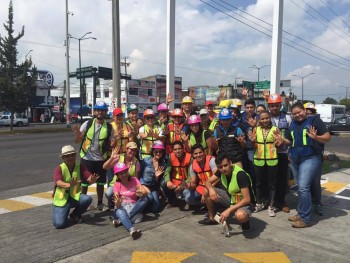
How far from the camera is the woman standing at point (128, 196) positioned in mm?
5383

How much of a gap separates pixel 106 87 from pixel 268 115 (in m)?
68.5

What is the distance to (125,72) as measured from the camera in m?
64.3

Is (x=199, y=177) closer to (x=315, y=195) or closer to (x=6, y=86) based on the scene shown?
(x=315, y=195)

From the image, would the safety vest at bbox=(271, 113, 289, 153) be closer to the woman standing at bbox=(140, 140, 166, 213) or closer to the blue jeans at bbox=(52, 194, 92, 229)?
the woman standing at bbox=(140, 140, 166, 213)

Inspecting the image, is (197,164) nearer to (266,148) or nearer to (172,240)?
(266,148)

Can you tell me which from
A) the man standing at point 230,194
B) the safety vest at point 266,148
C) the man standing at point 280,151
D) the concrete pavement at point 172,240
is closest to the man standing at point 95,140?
the concrete pavement at point 172,240

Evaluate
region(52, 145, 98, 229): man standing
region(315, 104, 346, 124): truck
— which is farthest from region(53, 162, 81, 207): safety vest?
region(315, 104, 346, 124): truck

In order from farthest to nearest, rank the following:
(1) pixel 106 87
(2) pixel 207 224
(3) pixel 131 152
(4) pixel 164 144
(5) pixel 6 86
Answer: (1) pixel 106 87
(5) pixel 6 86
(4) pixel 164 144
(3) pixel 131 152
(2) pixel 207 224

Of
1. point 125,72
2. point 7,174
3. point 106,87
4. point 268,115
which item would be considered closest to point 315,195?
point 268,115

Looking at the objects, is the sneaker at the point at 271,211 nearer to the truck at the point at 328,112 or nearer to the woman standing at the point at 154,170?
the woman standing at the point at 154,170

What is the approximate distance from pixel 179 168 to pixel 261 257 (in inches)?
88.0

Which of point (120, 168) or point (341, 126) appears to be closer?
point (120, 168)

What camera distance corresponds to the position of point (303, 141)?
18.1 feet

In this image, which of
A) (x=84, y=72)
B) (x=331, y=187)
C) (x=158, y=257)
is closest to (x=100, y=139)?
(x=158, y=257)
